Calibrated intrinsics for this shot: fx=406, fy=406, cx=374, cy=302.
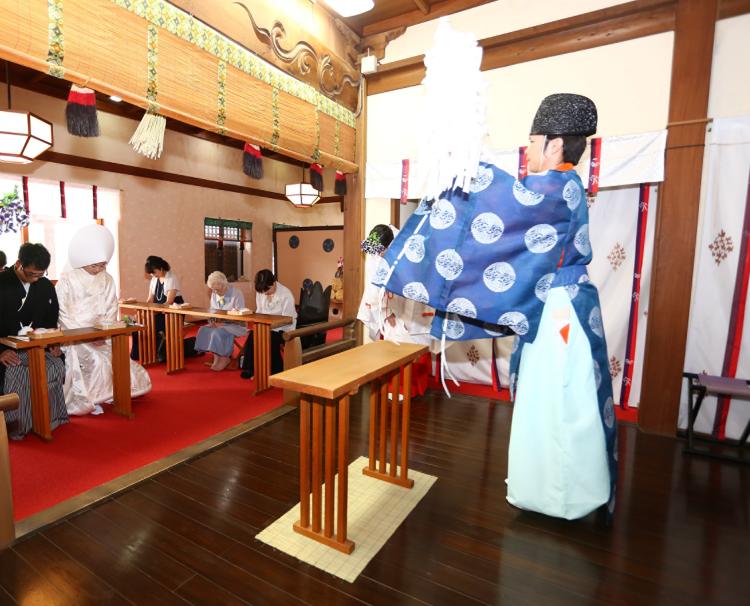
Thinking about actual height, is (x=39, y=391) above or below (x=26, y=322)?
below

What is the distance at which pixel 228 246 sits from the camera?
10.2m

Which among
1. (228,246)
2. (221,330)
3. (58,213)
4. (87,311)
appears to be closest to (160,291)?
(221,330)

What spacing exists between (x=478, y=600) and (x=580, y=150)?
2.00m

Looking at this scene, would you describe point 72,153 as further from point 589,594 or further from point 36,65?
point 589,594

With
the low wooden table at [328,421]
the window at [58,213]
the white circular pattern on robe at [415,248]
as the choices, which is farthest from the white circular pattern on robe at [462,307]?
the window at [58,213]

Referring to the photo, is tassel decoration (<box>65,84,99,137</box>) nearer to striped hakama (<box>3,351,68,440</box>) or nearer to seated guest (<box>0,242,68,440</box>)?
seated guest (<box>0,242,68,440</box>)

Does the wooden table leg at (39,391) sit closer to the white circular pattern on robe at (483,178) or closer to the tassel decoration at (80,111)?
the tassel decoration at (80,111)

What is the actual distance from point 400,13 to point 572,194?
11.8 ft

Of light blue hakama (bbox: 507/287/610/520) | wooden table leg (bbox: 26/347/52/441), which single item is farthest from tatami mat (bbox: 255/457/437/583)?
wooden table leg (bbox: 26/347/52/441)

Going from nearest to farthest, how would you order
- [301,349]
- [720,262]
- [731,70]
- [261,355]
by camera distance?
[731,70] → [720,262] → [301,349] → [261,355]

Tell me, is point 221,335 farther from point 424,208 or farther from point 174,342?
point 424,208

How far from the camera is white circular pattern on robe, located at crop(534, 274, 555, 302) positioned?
1822mm

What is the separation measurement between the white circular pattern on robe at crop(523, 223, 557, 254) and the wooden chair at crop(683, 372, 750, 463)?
204cm

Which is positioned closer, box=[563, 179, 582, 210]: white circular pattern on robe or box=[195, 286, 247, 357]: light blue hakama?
box=[563, 179, 582, 210]: white circular pattern on robe
